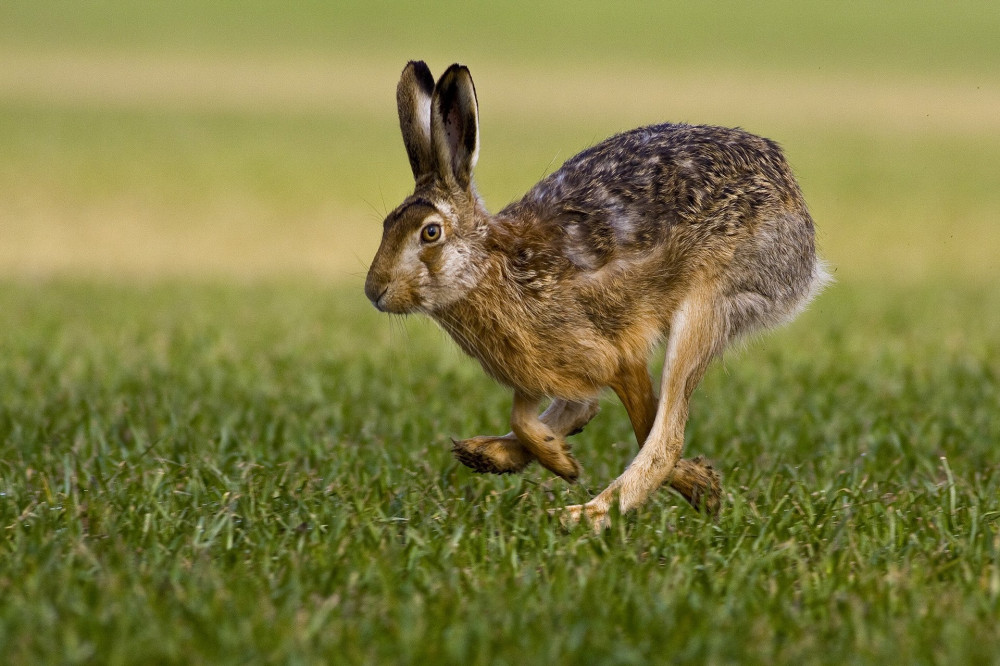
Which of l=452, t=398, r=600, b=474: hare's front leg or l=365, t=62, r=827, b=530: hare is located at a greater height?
l=365, t=62, r=827, b=530: hare

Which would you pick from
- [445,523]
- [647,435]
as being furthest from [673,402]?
[445,523]

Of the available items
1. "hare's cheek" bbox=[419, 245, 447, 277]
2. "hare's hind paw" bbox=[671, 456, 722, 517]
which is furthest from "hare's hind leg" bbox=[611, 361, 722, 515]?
"hare's cheek" bbox=[419, 245, 447, 277]

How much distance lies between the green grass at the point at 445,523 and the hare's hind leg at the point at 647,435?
0.10m

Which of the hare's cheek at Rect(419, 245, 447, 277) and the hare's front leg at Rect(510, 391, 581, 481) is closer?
the hare's cheek at Rect(419, 245, 447, 277)

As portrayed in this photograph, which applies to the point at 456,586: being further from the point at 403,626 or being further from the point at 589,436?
the point at 589,436

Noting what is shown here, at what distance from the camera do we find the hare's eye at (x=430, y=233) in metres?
4.93

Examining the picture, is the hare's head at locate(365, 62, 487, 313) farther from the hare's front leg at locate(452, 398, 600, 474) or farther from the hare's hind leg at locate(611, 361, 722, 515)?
the hare's hind leg at locate(611, 361, 722, 515)

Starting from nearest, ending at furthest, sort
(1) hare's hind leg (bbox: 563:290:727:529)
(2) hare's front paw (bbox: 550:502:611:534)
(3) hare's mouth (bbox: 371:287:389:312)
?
(2) hare's front paw (bbox: 550:502:611:534), (3) hare's mouth (bbox: 371:287:389:312), (1) hare's hind leg (bbox: 563:290:727:529)

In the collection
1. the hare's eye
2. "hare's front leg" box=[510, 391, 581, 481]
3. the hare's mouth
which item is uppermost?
the hare's eye

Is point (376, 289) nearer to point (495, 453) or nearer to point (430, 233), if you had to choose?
point (430, 233)

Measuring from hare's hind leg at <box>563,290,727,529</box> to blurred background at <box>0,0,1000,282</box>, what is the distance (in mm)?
1190

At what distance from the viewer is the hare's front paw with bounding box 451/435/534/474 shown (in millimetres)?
5152

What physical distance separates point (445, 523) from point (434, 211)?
1095 millimetres

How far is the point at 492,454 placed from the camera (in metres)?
5.17
